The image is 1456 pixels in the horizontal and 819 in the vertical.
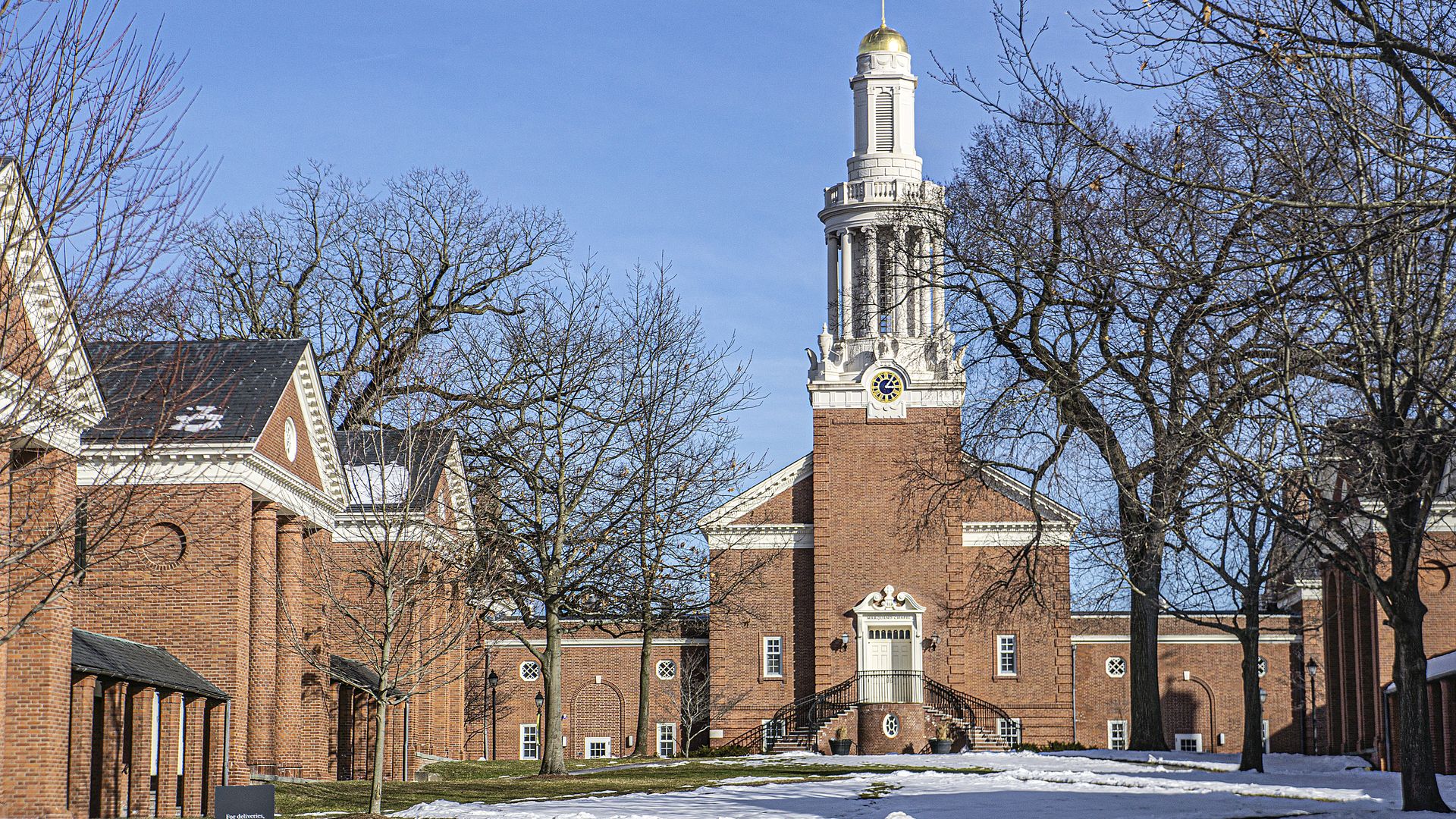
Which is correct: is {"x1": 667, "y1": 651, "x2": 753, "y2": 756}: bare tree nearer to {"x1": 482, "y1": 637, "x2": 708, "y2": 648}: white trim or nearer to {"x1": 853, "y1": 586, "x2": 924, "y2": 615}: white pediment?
{"x1": 482, "y1": 637, "x2": 708, "y2": 648}: white trim

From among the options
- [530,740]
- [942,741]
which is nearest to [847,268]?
[942,741]

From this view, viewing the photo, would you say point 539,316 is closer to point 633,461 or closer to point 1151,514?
point 633,461

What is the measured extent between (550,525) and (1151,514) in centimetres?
1809

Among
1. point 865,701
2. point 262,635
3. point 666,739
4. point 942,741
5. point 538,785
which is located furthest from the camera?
point 666,739

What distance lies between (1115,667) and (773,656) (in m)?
13.1

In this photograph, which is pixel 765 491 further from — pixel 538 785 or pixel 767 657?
pixel 538 785

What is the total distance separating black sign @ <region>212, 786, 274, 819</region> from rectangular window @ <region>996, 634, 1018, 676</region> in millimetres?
37426

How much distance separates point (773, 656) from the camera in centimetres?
5169

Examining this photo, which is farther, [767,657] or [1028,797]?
[767,657]

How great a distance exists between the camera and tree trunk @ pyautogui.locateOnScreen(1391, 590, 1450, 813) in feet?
59.1

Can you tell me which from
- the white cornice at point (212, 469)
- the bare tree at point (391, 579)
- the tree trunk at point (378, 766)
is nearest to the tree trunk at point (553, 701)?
the bare tree at point (391, 579)

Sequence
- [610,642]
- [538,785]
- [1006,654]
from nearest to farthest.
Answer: [538,785]
[1006,654]
[610,642]

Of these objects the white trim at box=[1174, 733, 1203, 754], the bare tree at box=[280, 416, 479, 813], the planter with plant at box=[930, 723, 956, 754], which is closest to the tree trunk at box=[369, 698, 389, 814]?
the bare tree at box=[280, 416, 479, 813]

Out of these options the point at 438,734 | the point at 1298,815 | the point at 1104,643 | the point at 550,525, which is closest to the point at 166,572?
the point at 550,525
